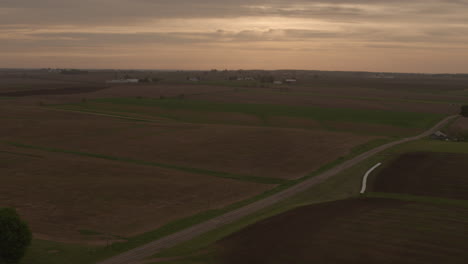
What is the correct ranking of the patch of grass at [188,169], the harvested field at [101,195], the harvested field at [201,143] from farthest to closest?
1. the harvested field at [201,143]
2. the patch of grass at [188,169]
3. the harvested field at [101,195]

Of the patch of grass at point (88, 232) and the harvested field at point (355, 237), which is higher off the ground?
the harvested field at point (355, 237)

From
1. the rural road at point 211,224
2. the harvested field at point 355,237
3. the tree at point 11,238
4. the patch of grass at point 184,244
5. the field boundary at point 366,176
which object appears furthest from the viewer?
the field boundary at point 366,176

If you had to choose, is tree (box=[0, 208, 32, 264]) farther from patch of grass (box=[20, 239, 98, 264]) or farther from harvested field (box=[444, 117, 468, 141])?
harvested field (box=[444, 117, 468, 141])

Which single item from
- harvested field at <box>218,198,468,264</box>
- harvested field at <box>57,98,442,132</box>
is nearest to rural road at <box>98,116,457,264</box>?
harvested field at <box>218,198,468,264</box>

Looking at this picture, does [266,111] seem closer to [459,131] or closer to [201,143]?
[459,131]

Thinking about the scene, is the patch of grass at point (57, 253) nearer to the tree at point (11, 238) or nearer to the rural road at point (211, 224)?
the tree at point (11, 238)

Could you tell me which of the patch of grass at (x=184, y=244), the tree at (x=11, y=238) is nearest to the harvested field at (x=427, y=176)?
the patch of grass at (x=184, y=244)

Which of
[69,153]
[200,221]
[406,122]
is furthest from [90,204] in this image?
[406,122]
